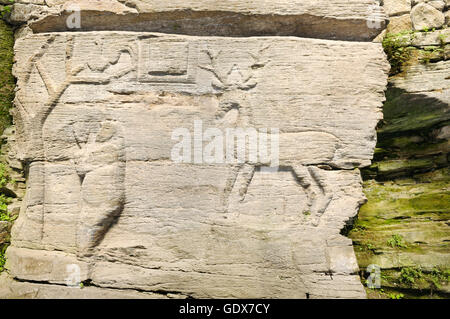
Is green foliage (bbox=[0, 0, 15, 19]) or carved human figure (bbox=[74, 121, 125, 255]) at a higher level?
green foliage (bbox=[0, 0, 15, 19])

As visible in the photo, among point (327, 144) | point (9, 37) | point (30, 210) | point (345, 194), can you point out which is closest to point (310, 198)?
point (345, 194)

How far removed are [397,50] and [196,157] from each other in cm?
293

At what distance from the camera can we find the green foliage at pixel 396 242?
388cm

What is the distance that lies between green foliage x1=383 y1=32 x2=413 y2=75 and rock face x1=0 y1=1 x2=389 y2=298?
60 cm

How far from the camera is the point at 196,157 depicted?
3.66 meters

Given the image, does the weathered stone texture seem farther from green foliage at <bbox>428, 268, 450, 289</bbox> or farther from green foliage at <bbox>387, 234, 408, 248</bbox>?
green foliage at <bbox>428, 268, 450, 289</bbox>

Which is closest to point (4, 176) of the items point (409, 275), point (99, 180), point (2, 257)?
point (2, 257)

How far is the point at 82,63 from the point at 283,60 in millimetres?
2285

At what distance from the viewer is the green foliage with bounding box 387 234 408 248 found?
3885mm

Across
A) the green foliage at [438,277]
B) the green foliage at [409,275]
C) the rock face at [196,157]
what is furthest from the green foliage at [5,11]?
the green foliage at [438,277]

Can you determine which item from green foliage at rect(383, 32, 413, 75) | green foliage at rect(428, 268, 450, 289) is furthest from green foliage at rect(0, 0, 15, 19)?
green foliage at rect(428, 268, 450, 289)

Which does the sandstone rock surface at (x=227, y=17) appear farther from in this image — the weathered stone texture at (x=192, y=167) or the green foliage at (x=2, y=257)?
the green foliage at (x=2, y=257)

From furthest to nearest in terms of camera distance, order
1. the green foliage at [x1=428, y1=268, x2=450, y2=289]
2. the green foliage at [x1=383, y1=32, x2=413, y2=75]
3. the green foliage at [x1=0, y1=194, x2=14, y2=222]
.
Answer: the green foliage at [x1=383, y1=32, x2=413, y2=75], the green foliage at [x1=0, y1=194, x2=14, y2=222], the green foliage at [x1=428, y1=268, x2=450, y2=289]

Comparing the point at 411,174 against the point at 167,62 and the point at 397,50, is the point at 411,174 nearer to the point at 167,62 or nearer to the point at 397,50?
the point at 397,50
